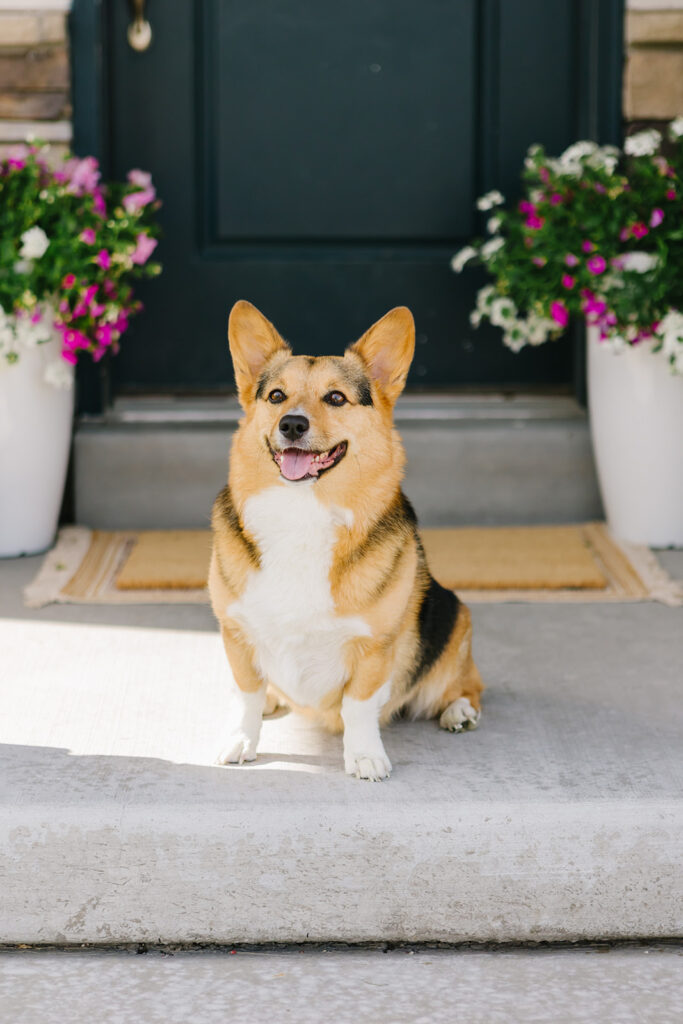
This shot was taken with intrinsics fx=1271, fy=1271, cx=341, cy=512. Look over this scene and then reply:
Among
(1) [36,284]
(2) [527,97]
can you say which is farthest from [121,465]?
(2) [527,97]

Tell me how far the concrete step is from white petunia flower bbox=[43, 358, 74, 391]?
1.25 ft

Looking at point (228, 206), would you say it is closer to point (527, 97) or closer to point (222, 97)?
point (222, 97)

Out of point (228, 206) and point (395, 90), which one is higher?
point (395, 90)

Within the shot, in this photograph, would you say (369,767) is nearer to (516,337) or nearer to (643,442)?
(643,442)

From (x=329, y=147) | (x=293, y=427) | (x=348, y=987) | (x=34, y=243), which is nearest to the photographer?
(x=348, y=987)

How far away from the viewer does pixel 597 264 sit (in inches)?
140

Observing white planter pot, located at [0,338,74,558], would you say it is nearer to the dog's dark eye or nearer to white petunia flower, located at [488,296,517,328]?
white petunia flower, located at [488,296,517,328]

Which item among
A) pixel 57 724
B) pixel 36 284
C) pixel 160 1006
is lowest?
pixel 160 1006

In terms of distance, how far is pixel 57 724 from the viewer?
7.72 ft

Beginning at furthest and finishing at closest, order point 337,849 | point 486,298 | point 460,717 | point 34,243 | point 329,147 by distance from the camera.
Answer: point 329,147
point 486,298
point 34,243
point 460,717
point 337,849

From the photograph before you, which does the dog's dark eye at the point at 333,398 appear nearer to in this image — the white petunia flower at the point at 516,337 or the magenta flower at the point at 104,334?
the magenta flower at the point at 104,334

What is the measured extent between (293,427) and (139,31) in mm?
2584

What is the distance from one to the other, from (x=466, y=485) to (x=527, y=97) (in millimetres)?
1345

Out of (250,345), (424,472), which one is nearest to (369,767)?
(250,345)
